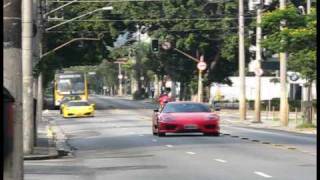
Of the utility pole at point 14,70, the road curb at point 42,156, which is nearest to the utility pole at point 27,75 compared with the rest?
the road curb at point 42,156

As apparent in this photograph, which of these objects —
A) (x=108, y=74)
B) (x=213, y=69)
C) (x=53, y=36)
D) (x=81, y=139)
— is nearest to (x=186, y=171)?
(x=81, y=139)

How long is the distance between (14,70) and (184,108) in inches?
764

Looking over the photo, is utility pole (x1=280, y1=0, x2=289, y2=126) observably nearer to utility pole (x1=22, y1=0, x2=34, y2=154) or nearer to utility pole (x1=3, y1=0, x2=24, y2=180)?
utility pole (x1=22, y1=0, x2=34, y2=154)

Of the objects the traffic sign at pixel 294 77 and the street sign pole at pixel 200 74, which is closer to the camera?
the traffic sign at pixel 294 77

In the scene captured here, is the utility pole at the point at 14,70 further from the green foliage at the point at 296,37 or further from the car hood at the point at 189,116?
the green foliage at the point at 296,37

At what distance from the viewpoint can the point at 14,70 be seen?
11.1m

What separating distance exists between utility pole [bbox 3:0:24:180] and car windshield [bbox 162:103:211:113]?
62.5 ft

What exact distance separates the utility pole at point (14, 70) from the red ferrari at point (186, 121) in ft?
60.2

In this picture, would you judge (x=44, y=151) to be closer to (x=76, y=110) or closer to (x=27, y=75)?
(x=27, y=75)

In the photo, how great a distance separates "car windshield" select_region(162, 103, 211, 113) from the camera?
30.2 m

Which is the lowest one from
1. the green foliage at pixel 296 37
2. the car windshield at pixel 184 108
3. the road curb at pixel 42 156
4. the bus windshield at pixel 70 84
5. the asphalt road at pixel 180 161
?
the road curb at pixel 42 156

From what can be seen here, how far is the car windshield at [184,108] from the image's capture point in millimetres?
30156

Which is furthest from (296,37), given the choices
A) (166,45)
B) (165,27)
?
(165,27)

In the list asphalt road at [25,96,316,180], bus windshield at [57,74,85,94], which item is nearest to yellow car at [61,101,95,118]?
bus windshield at [57,74,85,94]
